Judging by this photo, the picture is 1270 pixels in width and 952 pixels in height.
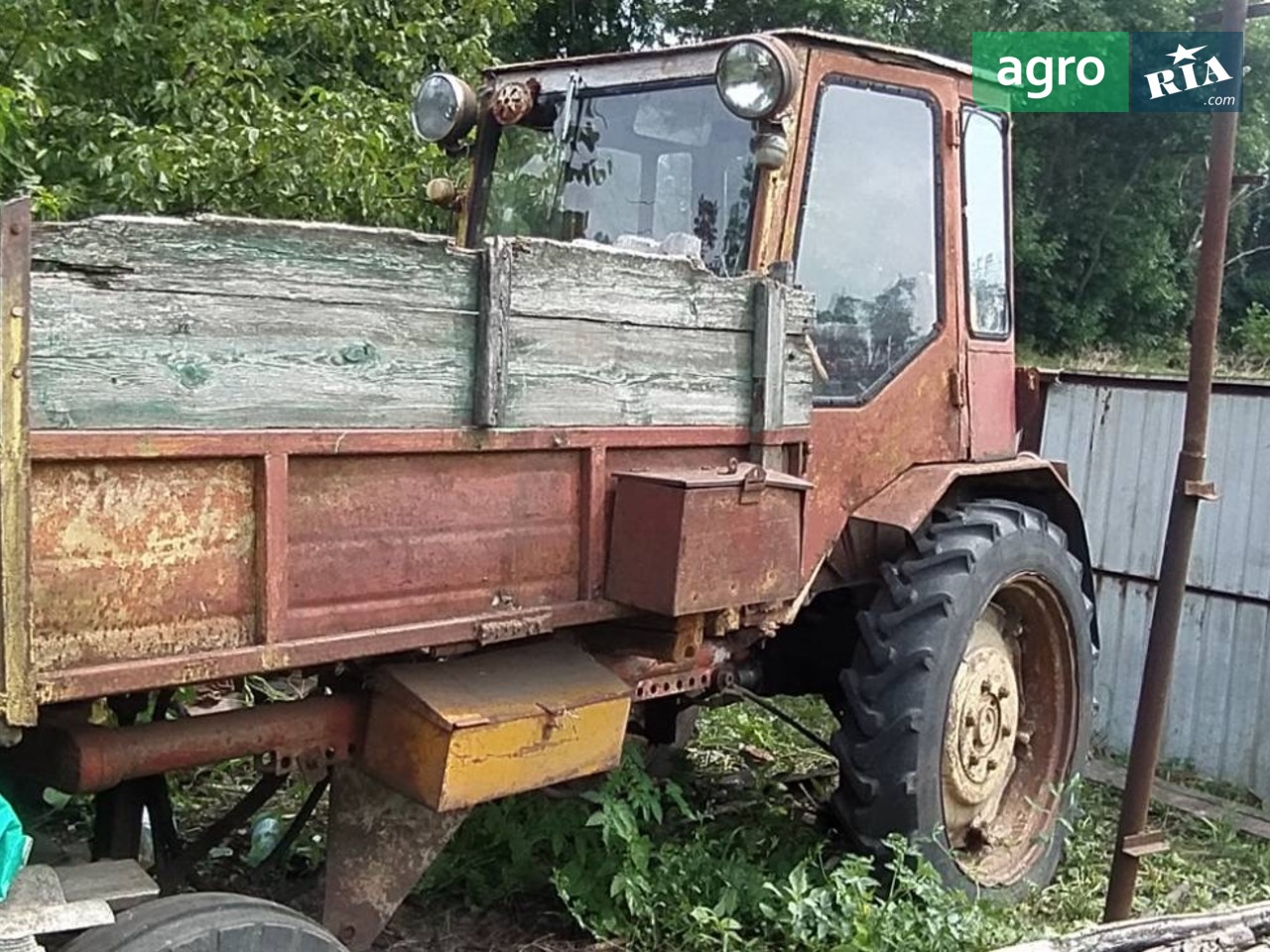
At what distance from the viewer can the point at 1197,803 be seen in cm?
601

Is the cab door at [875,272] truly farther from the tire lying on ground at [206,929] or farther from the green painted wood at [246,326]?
the tire lying on ground at [206,929]

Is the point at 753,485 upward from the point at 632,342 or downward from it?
downward

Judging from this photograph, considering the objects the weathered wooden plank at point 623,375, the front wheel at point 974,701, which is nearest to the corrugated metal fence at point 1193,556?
the front wheel at point 974,701

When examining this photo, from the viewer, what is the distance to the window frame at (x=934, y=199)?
3.95 m

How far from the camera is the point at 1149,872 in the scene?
5066 millimetres

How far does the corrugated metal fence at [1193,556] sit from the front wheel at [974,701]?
1.82m

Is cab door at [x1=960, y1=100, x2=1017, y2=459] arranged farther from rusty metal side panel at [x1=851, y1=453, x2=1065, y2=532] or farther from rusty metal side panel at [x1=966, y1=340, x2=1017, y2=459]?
rusty metal side panel at [x1=851, y1=453, x2=1065, y2=532]

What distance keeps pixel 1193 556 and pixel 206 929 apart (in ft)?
17.7

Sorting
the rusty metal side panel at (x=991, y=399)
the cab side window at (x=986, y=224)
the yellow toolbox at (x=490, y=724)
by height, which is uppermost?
the cab side window at (x=986, y=224)

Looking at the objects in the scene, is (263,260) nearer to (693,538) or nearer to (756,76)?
(693,538)

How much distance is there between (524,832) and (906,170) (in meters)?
2.26

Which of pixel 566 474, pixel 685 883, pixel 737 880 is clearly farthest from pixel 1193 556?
pixel 566 474

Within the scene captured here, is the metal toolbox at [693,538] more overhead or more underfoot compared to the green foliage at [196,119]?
more underfoot

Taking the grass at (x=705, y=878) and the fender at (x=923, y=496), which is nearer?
the grass at (x=705, y=878)
